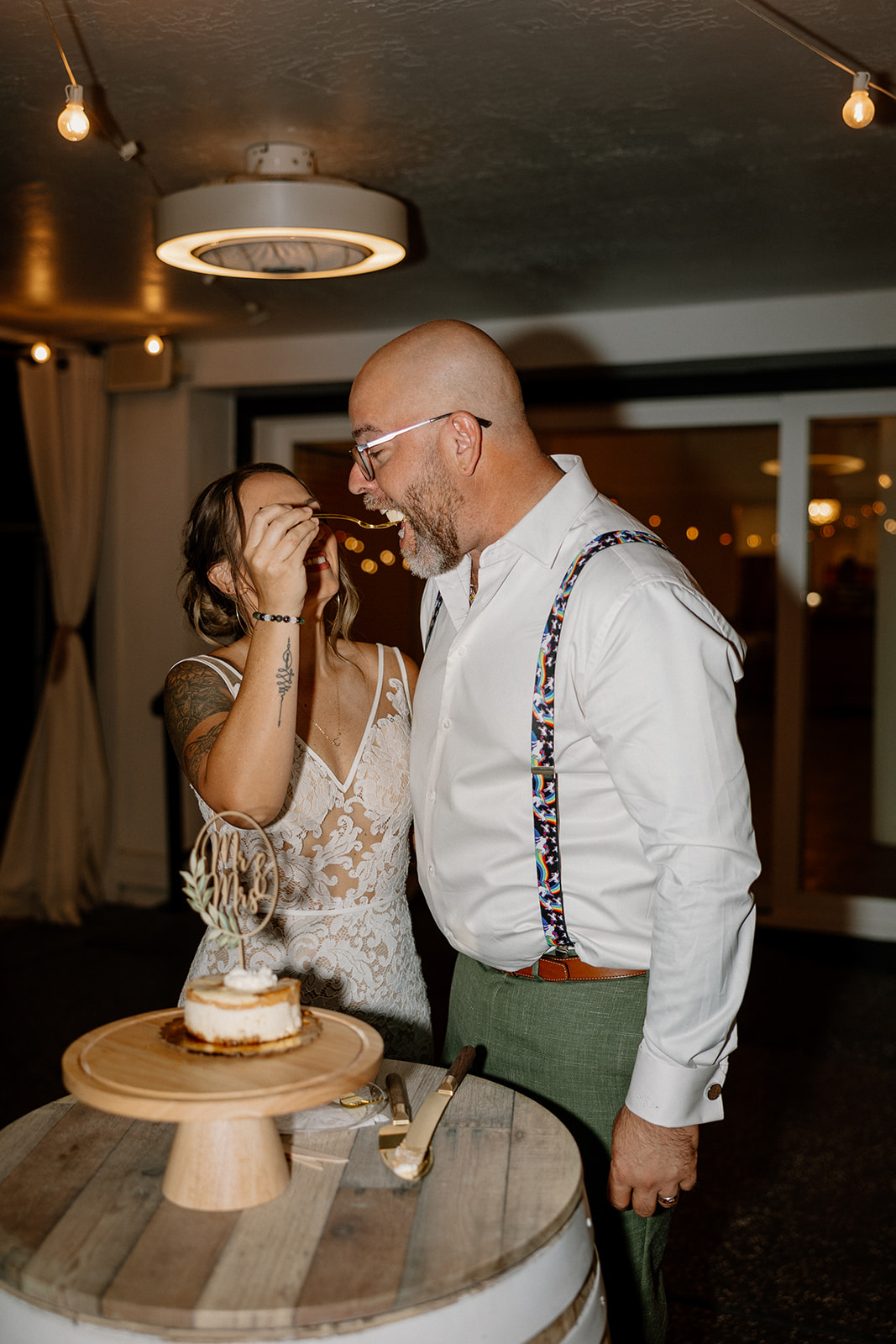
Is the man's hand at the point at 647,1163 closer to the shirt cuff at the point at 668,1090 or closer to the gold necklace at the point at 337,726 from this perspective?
the shirt cuff at the point at 668,1090

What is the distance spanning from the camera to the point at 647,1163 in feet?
4.78

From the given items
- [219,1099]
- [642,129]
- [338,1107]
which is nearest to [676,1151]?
[338,1107]

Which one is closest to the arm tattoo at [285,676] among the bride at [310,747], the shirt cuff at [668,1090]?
the bride at [310,747]

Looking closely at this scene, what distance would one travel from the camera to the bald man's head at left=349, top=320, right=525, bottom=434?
168 cm

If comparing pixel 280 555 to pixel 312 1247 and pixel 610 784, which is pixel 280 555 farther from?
pixel 312 1247

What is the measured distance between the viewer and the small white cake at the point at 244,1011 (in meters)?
1.15

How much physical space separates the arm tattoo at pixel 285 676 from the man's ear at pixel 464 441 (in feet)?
1.23

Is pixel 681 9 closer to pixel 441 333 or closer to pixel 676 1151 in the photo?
pixel 441 333

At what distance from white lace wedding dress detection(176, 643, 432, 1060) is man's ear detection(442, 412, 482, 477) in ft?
1.63

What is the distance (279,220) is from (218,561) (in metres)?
1.34

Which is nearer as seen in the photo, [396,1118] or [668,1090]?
[396,1118]

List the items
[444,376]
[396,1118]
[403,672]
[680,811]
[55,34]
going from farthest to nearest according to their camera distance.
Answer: [55,34], [403,672], [444,376], [680,811], [396,1118]

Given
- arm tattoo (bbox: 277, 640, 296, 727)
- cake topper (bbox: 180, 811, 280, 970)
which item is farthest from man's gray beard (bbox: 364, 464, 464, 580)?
cake topper (bbox: 180, 811, 280, 970)

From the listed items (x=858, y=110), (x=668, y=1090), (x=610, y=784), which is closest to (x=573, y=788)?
(x=610, y=784)
